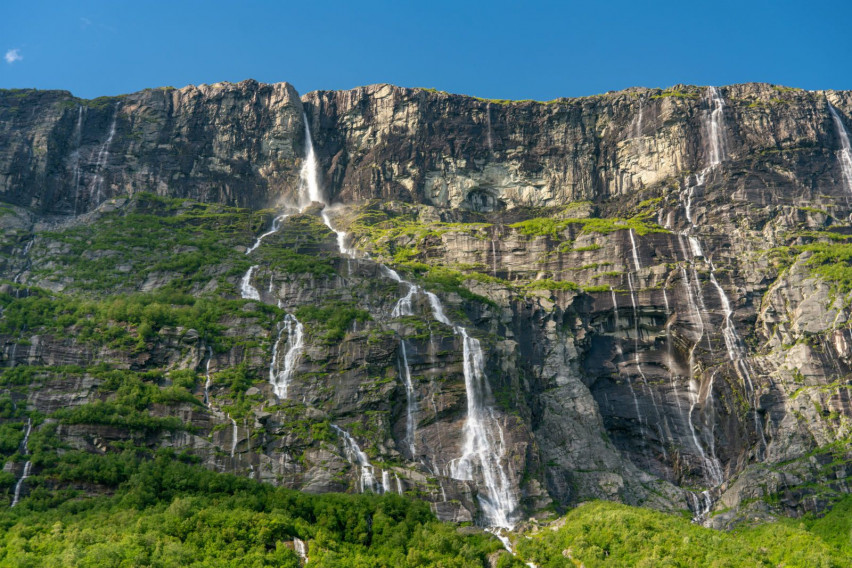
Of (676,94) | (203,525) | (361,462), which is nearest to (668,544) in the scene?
(361,462)

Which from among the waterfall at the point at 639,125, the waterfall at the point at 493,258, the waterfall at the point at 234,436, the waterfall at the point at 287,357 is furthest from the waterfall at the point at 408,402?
the waterfall at the point at 639,125

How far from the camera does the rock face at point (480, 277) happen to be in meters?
68.6

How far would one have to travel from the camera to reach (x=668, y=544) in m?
54.5

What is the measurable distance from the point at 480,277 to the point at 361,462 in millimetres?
35710

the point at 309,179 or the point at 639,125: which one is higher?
the point at 639,125

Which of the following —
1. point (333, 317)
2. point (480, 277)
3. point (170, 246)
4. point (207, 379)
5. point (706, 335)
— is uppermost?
point (170, 246)

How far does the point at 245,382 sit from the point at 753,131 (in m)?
84.2

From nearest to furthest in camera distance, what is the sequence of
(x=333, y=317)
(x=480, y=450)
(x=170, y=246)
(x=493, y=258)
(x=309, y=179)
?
(x=480, y=450) → (x=333, y=317) → (x=170, y=246) → (x=493, y=258) → (x=309, y=179)

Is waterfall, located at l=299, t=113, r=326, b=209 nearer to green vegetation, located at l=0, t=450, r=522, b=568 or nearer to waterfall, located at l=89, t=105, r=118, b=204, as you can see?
waterfall, located at l=89, t=105, r=118, b=204

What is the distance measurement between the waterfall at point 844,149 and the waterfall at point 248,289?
3166 inches

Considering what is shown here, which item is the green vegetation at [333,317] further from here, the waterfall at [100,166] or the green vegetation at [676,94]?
the green vegetation at [676,94]

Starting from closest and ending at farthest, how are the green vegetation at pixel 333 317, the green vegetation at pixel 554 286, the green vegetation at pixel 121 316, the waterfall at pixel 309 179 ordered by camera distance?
the green vegetation at pixel 121 316
the green vegetation at pixel 333 317
the green vegetation at pixel 554 286
the waterfall at pixel 309 179

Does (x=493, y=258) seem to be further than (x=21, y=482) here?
Yes

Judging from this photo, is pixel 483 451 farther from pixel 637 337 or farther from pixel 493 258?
pixel 493 258
